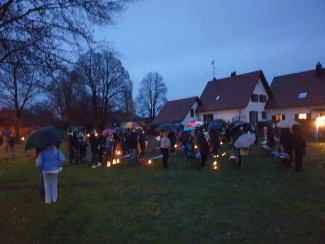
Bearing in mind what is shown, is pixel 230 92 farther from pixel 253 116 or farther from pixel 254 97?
pixel 253 116

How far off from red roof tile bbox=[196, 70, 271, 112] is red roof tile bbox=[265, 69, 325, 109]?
193 cm

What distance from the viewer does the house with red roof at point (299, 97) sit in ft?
110

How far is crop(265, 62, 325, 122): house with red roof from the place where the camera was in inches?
1323

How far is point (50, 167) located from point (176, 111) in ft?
126

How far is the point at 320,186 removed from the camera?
319 inches

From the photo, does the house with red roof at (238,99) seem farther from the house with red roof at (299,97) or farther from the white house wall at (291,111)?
the house with red roof at (299,97)

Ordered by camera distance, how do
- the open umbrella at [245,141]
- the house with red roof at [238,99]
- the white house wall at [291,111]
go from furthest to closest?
1. the house with red roof at [238,99]
2. the white house wall at [291,111]
3. the open umbrella at [245,141]

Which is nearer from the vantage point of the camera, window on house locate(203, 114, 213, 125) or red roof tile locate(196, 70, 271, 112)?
red roof tile locate(196, 70, 271, 112)

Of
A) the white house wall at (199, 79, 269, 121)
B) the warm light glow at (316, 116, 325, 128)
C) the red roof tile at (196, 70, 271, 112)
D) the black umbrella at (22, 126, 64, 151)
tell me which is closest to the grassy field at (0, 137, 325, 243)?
the black umbrella at (22, 126, 64, 151)

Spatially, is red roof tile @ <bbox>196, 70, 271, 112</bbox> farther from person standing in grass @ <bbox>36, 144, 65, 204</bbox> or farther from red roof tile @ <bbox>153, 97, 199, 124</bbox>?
person standing in grass @ <bbox>36, 144, 65, 204</bbox>

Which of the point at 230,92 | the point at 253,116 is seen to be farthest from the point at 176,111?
the point at 253,116

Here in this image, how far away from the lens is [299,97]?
35.4m

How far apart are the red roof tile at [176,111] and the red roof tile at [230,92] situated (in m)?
1.72

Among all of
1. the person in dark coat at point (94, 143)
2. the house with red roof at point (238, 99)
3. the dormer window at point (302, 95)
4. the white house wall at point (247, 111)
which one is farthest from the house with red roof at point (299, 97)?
the person in dark coat at point (94, 143)
